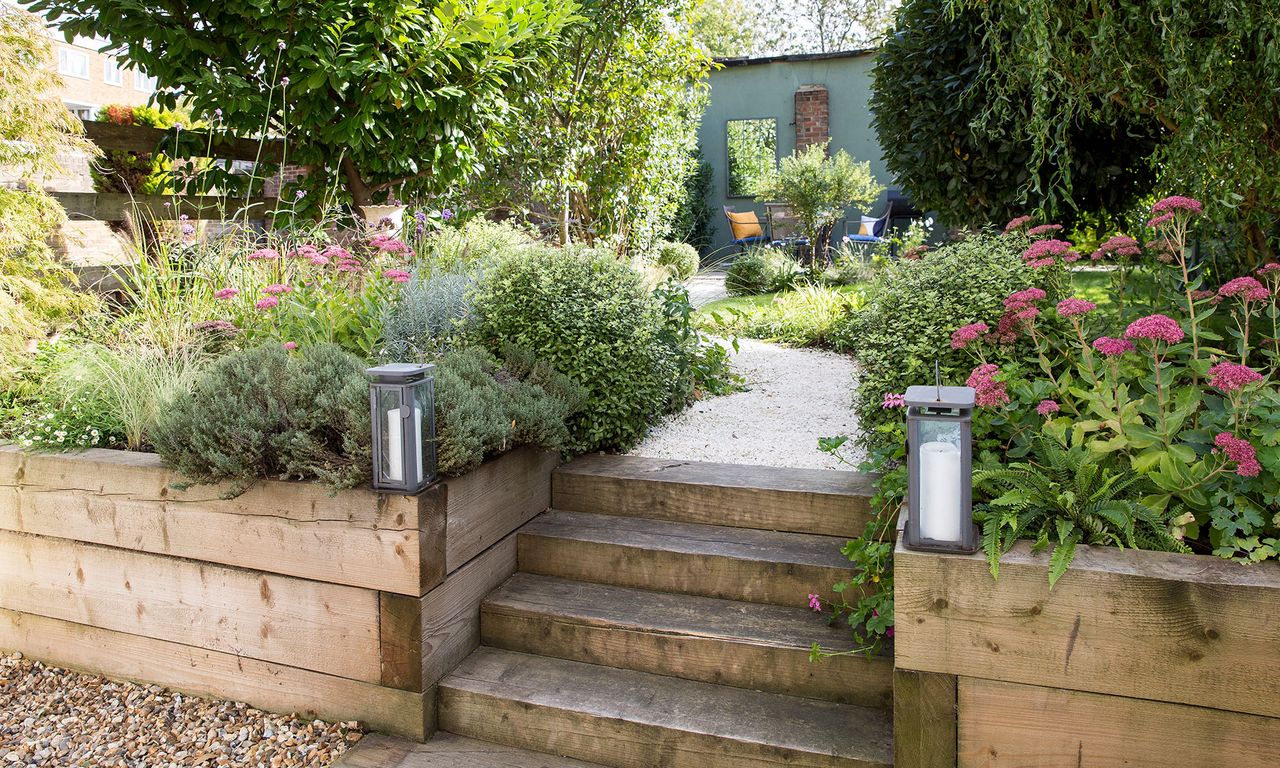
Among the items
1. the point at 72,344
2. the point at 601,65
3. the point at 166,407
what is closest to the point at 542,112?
the point at 601,65

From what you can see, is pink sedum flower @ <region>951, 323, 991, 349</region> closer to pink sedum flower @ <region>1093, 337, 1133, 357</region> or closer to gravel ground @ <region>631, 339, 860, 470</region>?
pink sedum flower @ <region>1093, 337, 1133, 357</region>

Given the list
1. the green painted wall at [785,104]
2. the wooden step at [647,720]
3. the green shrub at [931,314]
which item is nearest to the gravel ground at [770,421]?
the green shrub at [931,314]

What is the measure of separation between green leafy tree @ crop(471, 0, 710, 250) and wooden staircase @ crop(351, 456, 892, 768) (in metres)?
4.16

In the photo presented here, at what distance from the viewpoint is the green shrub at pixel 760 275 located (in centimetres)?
Result: 790

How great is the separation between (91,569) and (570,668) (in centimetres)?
156

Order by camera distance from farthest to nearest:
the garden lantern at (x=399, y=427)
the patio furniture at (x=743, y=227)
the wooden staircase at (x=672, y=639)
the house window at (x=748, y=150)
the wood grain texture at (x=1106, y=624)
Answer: the house window at (x=748, y=150)
the patio furniture at (x=743, y=227)
the garden lantern at (x=399, y=427)
the wooden staircase at (x=672, y=639)
the wood grain texture at (x=1106, y=624)

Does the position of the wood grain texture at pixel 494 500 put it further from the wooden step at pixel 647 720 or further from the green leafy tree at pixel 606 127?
the green leafy tree at pixel 606 127

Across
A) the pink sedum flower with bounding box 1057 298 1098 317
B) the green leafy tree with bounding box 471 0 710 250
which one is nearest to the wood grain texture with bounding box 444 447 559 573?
the pink sedum flower with bounding box 1057 298 1098 317

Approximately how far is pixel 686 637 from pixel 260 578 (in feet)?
4.00

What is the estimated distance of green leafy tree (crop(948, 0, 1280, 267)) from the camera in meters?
2.48

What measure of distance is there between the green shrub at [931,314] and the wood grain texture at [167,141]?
3.20m

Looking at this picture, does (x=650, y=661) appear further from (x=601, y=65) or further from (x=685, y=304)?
(x=601, y=65)

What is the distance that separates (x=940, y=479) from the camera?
1819 mm

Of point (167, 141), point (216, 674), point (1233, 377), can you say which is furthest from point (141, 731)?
point (167, 141)
